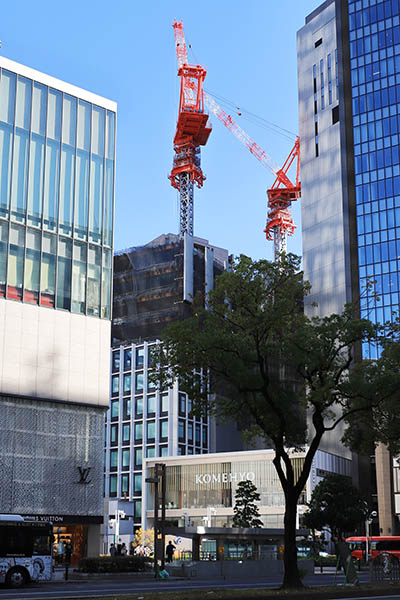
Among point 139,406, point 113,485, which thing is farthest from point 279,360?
point 113,485

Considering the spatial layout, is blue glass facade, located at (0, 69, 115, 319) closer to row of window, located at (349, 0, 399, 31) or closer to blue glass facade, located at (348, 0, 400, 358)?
blue glass facade, located at (348, 0, 400, 358)

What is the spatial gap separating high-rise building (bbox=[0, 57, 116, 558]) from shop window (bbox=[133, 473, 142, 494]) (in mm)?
80083

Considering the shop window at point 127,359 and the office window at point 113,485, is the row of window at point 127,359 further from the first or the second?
the office window at point 113,485

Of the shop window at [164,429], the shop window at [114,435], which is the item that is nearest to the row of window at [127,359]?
the shop window at [114,435]

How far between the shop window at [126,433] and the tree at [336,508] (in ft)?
206

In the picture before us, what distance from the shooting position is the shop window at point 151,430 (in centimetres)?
13712

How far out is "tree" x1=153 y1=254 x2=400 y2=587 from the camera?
3394cm

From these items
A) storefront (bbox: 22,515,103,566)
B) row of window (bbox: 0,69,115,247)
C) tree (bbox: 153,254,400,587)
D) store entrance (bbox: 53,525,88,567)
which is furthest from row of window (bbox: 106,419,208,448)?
tree (bbox: 153,254,400,587)

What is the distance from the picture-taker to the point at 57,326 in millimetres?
53719

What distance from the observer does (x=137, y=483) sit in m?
136

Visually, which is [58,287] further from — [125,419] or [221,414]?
[125,419]

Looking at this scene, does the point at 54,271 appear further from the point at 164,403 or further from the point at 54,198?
the point at 164,403

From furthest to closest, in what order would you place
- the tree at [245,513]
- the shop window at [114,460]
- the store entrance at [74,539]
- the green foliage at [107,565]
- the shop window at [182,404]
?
the shop window at [114,460], the shop window at [182,404], the tree at [245,513], the store entrance at [74,539], the green foliage at [107,565]

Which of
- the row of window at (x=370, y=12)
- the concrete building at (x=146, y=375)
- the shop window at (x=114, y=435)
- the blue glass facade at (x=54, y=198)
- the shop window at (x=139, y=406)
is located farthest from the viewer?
the shop window at (x=114, y=435)
